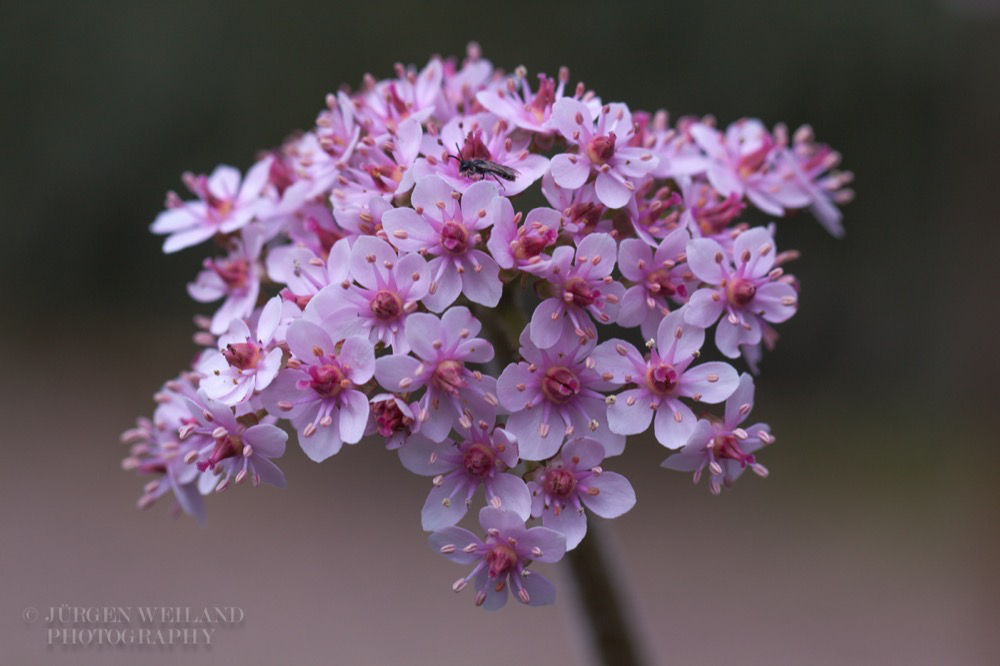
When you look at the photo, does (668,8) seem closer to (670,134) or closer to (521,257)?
(670,134)

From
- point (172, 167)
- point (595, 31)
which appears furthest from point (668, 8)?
point (172, 167)

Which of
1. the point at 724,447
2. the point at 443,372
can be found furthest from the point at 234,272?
the point at 724,447

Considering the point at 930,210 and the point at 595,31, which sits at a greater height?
the point at 595,31

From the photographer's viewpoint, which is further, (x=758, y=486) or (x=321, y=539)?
(x=758, y=486)

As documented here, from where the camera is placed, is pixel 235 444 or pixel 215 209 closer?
pixel 235 444

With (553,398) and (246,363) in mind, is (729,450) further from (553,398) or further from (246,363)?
(246,363)

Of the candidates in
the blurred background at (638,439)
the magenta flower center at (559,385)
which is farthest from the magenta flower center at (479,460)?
the blurred background at (638,439)
